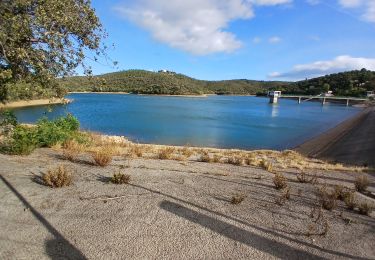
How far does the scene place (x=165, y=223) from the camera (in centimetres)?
601

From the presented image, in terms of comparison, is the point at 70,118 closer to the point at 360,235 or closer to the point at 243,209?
the point at 243,209

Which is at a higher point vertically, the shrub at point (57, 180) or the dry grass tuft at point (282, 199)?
the shrub at point (57, 180)

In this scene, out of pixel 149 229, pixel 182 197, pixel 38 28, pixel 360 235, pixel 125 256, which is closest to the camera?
pixel 125 256

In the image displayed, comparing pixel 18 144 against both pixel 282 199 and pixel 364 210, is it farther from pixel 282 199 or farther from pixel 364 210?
pixel 364 210

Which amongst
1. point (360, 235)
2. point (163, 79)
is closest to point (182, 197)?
point (360, 235)

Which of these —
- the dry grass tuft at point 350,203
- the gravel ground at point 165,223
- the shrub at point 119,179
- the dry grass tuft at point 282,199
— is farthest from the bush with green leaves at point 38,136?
the dry grass tuft at point 350,203

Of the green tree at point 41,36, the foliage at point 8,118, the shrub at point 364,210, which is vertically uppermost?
the green tree at point 41,36

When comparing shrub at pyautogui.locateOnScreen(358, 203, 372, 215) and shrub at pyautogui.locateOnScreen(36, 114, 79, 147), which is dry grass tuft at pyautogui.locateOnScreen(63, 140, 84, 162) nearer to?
shrub at pyautogui.locateOnScreen(36, 114, 79, 147)

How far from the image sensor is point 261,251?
5.31 m

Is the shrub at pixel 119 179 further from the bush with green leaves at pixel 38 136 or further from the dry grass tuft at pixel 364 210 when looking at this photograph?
the dry grass tuft at pixel 364 210

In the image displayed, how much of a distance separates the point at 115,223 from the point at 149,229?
1.92 ft

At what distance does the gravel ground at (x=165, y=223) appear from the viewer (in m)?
5.16

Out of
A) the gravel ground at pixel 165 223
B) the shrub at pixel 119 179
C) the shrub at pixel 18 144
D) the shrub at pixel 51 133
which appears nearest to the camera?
the gravel ground at pixel 165 223

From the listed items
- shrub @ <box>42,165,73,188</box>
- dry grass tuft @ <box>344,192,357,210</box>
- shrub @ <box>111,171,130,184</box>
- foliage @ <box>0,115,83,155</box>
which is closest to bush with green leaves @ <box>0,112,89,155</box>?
foliage @ <box>0,115,83,155</box>
